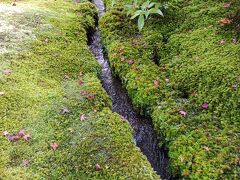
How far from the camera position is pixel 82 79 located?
902 centimetres

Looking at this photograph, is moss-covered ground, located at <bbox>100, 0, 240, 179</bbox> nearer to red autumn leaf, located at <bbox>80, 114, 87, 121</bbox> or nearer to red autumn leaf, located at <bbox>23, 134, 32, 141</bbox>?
red autumn leaf, located at <bbox>80, 114, 87, 121</bbox>

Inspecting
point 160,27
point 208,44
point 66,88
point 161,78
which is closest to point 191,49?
point 208,44

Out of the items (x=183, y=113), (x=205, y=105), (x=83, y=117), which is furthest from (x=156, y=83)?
(x=83, y=117)

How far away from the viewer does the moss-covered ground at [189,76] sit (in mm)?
6277

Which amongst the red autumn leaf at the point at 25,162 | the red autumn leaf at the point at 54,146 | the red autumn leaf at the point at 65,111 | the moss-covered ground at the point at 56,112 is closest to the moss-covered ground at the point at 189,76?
the moss-covered ground at the point at 56,112

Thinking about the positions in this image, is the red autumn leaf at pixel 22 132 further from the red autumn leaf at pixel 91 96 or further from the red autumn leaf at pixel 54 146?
the red autumn leaf at pixel 91 96

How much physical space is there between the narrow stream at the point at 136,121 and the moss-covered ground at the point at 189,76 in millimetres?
366

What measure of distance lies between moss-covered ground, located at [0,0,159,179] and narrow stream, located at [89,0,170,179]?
2.08ft

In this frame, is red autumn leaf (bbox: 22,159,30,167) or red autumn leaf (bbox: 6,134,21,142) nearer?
red autumn leaf (bbox: 22,159,30,167)

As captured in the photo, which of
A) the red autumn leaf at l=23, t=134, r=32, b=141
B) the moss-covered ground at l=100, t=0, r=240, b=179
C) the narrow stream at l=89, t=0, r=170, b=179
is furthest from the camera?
the narrow stream at l=89, t=0, r=170, b=179

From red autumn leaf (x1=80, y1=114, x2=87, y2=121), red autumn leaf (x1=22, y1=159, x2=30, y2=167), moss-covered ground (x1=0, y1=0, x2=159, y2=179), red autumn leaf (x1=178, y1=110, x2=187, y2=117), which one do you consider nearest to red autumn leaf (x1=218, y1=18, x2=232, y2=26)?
red autumn leaf (x1=178, y1=110, x2=187, y2=117)

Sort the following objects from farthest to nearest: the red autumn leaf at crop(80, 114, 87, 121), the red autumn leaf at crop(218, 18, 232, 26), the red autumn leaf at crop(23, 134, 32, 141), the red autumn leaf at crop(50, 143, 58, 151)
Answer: the red autumn leaf at crop(218, 18, 232, 26) < the red autumn leaf at crop(80, 114, 87, 121) < the red autumn leaf at crop(23, 134, 32, 141) < the red autumn leaf at crop(50, 143, 58, 151)

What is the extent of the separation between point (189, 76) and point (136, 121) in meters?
1.97

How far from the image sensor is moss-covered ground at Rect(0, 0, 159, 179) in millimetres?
6137
